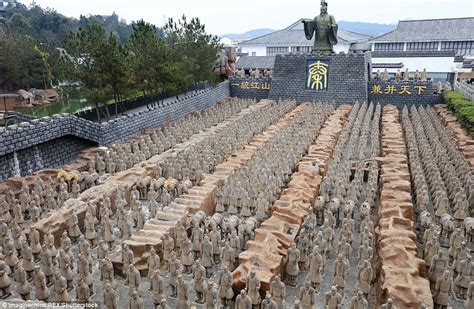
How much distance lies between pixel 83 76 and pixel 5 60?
1248 centimetres

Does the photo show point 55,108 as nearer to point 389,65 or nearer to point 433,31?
point 389,65

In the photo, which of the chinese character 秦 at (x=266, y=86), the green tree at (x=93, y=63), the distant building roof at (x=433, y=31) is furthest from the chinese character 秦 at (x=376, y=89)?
the distant building roof at (x=433, y=31)

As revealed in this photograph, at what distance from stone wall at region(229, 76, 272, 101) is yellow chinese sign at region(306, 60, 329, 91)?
8.37 ft

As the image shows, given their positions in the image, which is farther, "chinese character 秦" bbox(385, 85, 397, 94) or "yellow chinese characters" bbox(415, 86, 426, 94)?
"chinese character 秦" bbox(385, 85, 397, 94)

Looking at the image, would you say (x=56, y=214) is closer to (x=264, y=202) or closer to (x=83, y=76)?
(x=264, y=202)

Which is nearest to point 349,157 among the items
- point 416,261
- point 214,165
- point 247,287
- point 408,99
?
point 214,165

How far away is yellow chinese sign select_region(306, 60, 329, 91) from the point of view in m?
21.2

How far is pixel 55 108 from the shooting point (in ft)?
82.1

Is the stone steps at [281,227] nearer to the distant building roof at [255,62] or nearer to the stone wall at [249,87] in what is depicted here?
the stone wall at [249,87]

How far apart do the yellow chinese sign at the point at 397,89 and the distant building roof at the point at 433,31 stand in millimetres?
16017

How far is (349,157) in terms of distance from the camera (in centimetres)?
1163

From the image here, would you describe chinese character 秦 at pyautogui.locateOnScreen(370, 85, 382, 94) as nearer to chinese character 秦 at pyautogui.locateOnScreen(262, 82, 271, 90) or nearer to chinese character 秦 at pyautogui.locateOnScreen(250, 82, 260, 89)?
chinese character 秦 at pyautogui.locateOnScreen(262, 82, 271, 90)

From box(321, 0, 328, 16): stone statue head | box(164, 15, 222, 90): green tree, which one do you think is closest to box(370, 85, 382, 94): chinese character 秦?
box(321, 0, 328, 16): stone statue head

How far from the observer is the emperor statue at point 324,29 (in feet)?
70.8
